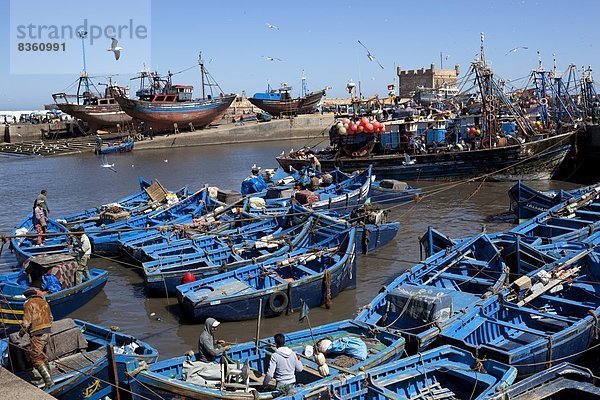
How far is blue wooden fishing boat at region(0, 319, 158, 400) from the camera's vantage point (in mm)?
9672

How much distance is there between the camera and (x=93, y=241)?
66.6ft

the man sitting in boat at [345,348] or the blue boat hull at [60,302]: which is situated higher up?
the man sitting in boat at [345,348]

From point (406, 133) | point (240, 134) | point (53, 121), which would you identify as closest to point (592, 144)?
point (406, 133)

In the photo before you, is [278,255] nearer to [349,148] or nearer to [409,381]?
[409,381]

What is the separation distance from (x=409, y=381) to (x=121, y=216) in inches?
606

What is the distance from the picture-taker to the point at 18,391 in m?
7.46

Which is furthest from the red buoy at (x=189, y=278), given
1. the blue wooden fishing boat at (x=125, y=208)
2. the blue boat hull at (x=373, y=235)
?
the blue wooden fishing boat at (x=125, y=208)

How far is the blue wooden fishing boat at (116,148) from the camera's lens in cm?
5759

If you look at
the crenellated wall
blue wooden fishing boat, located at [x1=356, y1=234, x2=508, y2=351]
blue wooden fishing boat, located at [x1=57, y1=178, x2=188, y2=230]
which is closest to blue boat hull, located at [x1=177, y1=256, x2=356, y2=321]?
blue wooden fishing boat, located at [x1=356, y1=234, x2=508, y2=351]

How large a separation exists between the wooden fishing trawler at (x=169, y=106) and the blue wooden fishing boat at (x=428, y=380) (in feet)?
185

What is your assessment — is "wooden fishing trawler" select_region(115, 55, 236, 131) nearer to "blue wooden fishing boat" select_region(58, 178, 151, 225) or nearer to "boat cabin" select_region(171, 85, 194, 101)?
"boat cabin" select_region(171, 85, 194, 101)

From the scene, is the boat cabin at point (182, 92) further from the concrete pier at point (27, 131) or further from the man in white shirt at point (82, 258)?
the man in white shirt at point (82, 258)

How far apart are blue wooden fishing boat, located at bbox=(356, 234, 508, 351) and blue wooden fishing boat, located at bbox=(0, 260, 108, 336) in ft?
25.7

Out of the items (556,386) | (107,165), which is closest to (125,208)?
(556,386)
